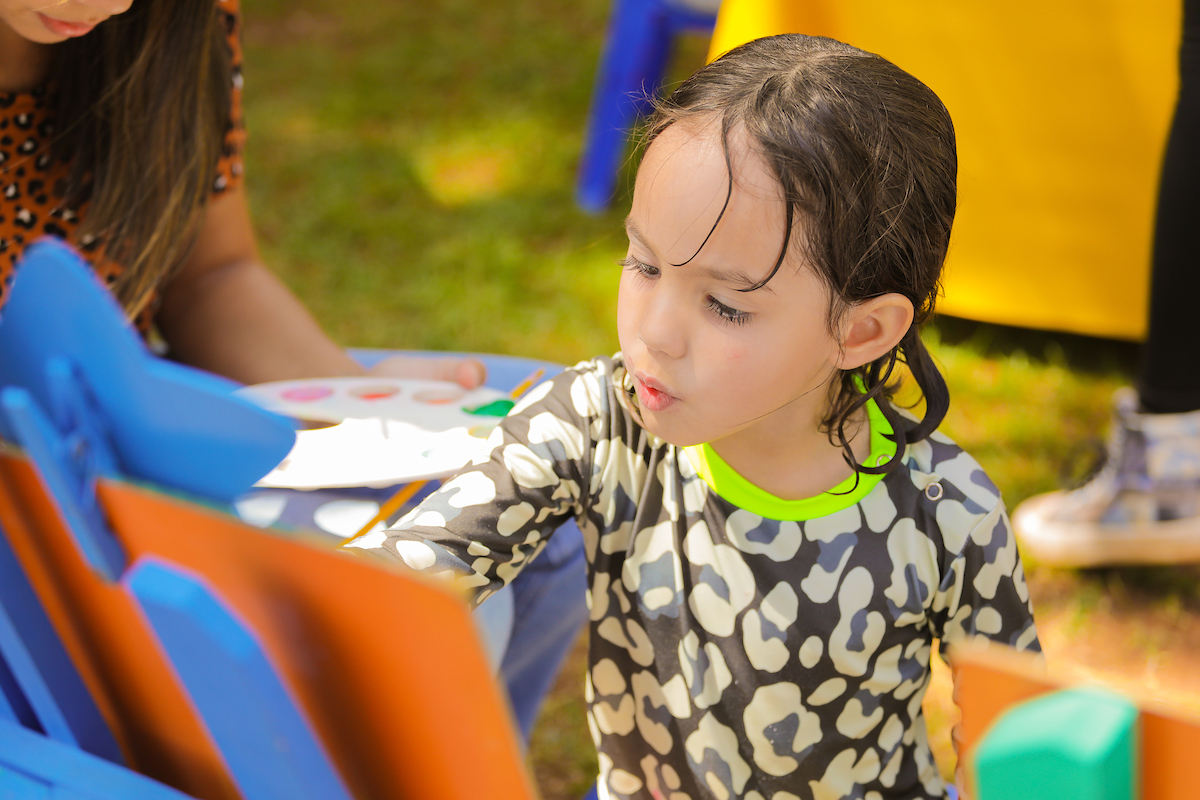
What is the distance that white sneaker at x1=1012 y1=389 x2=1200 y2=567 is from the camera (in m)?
1.47

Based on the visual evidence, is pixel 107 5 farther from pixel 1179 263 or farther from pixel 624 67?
pixel 624 67

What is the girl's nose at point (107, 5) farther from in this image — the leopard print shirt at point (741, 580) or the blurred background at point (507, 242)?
the blurred background at point (507, 242)

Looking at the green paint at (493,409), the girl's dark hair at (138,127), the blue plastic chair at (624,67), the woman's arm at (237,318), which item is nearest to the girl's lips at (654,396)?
the green paint at (493,409)

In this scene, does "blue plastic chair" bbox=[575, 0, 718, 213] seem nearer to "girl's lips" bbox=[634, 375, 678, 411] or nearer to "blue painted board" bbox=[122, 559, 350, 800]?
"girl's lips" bbox=[634, 375, 678, 411]

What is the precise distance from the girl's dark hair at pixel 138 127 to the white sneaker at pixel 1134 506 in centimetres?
124

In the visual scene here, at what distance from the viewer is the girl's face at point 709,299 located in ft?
1.81

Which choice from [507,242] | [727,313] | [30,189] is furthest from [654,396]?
[507,242]

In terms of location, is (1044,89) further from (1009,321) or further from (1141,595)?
(1141,595)

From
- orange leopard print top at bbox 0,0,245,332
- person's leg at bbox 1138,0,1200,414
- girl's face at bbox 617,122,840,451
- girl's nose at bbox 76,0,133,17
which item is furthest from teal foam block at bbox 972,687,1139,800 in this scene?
person's leg at bbox 1138,0,1200,414

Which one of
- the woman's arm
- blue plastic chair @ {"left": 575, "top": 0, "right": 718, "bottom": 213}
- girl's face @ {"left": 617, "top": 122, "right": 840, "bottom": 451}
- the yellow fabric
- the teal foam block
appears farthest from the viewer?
blue plastic chair @ {"left": 575, "top": 0, "right": 718, "bottom": 213}

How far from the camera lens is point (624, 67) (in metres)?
2.44

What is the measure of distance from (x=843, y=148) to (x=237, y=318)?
27.8 inches

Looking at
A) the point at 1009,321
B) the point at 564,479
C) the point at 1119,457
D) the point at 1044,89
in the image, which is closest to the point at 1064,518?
the point at 1119,457

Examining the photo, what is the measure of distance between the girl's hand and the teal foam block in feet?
2.13
